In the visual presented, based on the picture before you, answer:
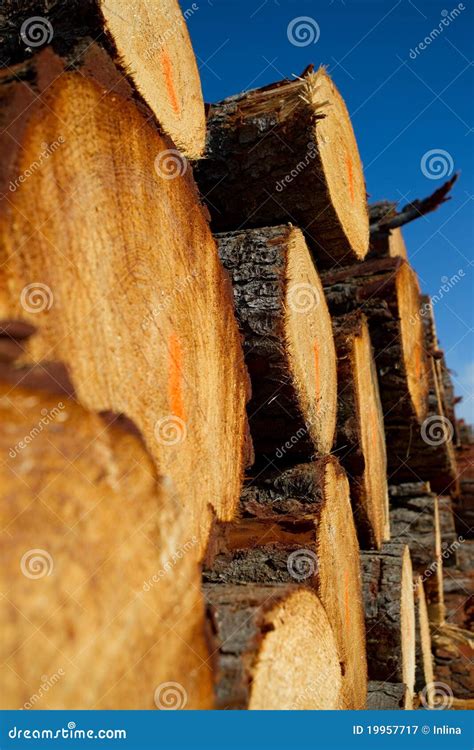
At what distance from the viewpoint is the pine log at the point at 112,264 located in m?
0.91

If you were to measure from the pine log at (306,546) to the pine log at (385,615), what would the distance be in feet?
1.53

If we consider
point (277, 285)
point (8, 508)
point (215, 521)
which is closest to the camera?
point (8, 508)

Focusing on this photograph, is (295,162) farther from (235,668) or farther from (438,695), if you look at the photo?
(438,695)

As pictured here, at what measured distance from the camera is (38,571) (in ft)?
2.72

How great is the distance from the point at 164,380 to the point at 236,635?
16.8 inches

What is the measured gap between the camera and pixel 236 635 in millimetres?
1038
